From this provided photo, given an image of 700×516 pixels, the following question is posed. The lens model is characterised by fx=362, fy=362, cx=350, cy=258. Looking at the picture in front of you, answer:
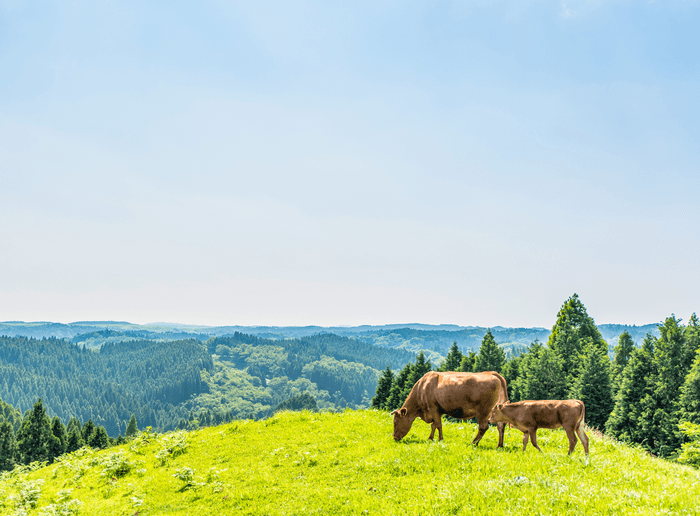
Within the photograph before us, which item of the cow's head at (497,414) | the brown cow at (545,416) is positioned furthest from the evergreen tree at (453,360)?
the brown cow at (545,416)

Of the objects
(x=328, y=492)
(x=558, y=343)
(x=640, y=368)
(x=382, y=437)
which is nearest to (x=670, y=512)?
(x=328, y=492)

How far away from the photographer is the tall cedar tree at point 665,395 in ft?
104

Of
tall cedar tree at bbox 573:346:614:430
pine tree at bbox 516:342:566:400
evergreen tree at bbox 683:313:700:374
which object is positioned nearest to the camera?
evergreen tree at bbox 683:313:700:374

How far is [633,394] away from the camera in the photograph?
3631cm

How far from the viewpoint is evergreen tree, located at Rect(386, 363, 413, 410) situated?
5985cm

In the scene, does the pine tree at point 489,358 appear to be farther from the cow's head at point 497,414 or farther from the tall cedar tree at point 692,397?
the cow's head at point 497,414

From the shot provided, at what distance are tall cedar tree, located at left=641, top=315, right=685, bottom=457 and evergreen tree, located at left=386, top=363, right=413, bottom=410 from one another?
32.7 metres

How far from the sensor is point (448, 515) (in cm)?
869

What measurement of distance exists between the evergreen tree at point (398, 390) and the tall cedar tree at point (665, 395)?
32.7m

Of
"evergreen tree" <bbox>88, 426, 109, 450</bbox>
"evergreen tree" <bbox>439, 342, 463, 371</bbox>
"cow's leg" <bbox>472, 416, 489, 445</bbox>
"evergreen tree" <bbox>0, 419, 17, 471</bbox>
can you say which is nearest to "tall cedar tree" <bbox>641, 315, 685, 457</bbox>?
"cow's leg" <bbox>472, 416, 489, 445</bbox>

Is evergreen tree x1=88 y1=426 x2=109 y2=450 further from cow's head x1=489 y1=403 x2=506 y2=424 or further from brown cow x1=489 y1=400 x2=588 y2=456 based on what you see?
brown cow x1=489 y1=400 x2=588 y2=456

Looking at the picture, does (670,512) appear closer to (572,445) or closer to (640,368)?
(572,445)

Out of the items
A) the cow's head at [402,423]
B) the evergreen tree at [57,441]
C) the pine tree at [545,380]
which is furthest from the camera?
the evergreen tree at [57,441]

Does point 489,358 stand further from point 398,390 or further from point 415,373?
point 398,390
